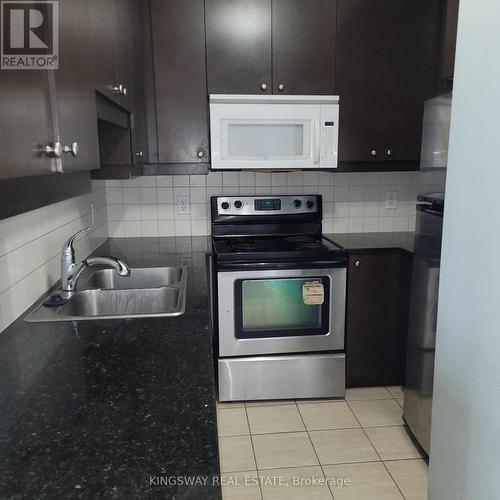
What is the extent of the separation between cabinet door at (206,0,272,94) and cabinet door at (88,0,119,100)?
0.78 meters

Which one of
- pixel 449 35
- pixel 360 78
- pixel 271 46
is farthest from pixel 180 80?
pixel 449 35

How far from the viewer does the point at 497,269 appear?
1.14 meters

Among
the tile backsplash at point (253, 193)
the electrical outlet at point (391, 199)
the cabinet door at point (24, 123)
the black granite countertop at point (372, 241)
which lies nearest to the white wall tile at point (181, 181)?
the tile backsplash at point (253, 193)

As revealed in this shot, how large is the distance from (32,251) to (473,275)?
1.41 meters

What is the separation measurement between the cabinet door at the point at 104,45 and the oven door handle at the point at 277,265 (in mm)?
1021

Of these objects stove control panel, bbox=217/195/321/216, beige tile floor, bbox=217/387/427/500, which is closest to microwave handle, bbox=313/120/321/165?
stove control panel, bbox=217/195/321/216

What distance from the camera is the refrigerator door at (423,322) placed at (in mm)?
1768

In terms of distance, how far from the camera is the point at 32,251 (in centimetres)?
146

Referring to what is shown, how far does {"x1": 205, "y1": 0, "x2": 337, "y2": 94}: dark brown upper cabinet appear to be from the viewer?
87.9 inches

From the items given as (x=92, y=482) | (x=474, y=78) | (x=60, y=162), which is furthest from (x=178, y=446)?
(x=474, y=78)

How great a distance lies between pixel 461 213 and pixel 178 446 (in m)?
1.05

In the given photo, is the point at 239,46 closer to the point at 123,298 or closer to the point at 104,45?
the point at 104,45

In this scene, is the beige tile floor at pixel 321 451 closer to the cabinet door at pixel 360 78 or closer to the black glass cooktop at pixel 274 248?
the black glass cooktop at pixel 274 248

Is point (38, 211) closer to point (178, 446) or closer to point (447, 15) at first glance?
point (178, 446)
